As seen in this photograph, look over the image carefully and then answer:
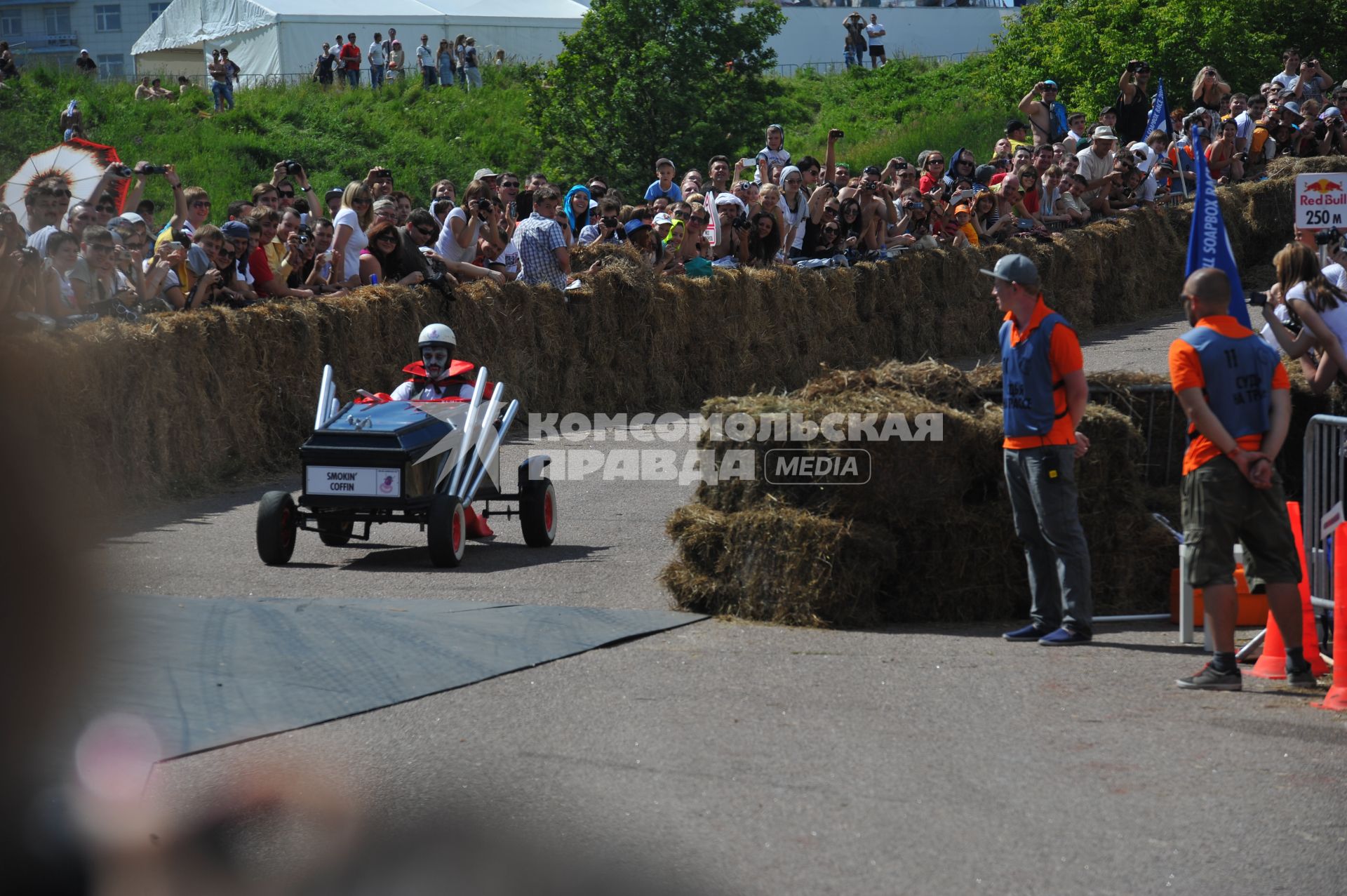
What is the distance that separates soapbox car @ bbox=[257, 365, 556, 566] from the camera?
398 inches

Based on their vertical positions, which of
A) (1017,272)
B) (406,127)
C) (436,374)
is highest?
(406,127)

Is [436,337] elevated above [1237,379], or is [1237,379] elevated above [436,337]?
[436,337]

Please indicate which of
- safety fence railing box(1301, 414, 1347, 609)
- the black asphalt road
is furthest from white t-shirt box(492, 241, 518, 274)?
safety fence railing box(1301, 414, 1347, 609)

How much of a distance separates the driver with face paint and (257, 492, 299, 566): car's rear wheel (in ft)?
4.54

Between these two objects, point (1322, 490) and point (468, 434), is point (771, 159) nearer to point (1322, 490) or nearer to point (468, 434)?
point (468, 434)

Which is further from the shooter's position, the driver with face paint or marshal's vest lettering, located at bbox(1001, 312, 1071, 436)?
the driver with face paint

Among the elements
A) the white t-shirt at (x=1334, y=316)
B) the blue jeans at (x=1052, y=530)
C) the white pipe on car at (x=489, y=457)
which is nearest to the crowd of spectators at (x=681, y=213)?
the white t-shirt at (x=1334, y=316)

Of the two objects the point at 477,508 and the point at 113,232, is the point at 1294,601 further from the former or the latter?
the point at 113,232

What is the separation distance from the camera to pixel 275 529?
32.9 feet

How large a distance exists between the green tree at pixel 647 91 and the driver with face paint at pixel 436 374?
33846 mm

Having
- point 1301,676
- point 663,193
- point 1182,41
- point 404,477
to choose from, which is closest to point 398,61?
point 1182,41

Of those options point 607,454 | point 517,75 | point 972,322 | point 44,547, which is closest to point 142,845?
point 44,547

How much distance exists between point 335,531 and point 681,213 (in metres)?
9.16

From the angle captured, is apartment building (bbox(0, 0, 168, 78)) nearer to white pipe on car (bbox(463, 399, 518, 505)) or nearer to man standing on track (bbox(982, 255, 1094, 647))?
white pipe on car (bbox(463, 399, 518, 505))
